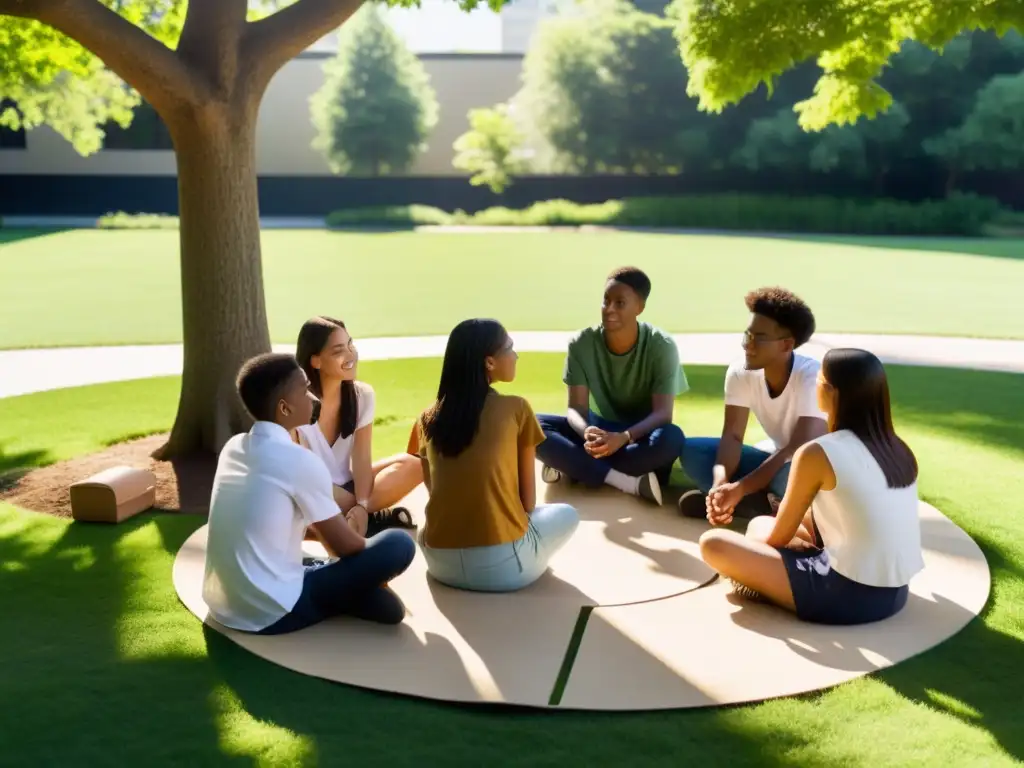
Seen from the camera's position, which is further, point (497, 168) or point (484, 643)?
point (497, 168)

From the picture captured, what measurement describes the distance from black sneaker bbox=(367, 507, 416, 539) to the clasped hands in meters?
1.15

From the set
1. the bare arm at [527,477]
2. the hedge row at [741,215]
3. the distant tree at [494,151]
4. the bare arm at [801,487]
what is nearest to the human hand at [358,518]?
the bare arm at [527,477]

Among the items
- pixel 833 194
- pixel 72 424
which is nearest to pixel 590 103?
pixel 833 194

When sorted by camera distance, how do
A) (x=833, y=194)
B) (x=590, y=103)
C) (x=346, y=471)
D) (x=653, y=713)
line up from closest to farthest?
1. (x=653, y=713)
2. (x=346, y=471)
3. (x=833, y=194)
4. (x=590, y=103)

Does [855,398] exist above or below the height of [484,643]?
above

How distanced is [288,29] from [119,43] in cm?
128

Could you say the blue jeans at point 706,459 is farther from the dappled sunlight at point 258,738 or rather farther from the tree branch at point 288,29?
the tree branch at point 288,29

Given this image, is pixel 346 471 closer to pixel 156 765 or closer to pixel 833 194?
pixel 156 765

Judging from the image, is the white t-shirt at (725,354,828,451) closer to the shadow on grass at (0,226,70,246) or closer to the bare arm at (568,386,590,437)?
the bare arm at (568,386,590,437)

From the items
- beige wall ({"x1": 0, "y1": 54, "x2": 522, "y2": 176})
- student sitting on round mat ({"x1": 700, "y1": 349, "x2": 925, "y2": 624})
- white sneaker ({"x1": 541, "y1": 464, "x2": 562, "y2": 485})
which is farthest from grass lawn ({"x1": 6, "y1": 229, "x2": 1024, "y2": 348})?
beige wall ({"x1": 0, "y1": 54, "x2": 522, "y2": 176})

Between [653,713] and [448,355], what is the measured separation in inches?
73.0

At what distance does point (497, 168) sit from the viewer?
47812 mm

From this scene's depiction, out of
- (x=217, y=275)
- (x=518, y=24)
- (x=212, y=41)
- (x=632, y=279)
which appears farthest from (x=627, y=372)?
(x=518, y=24)

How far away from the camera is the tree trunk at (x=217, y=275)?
25.1ft
